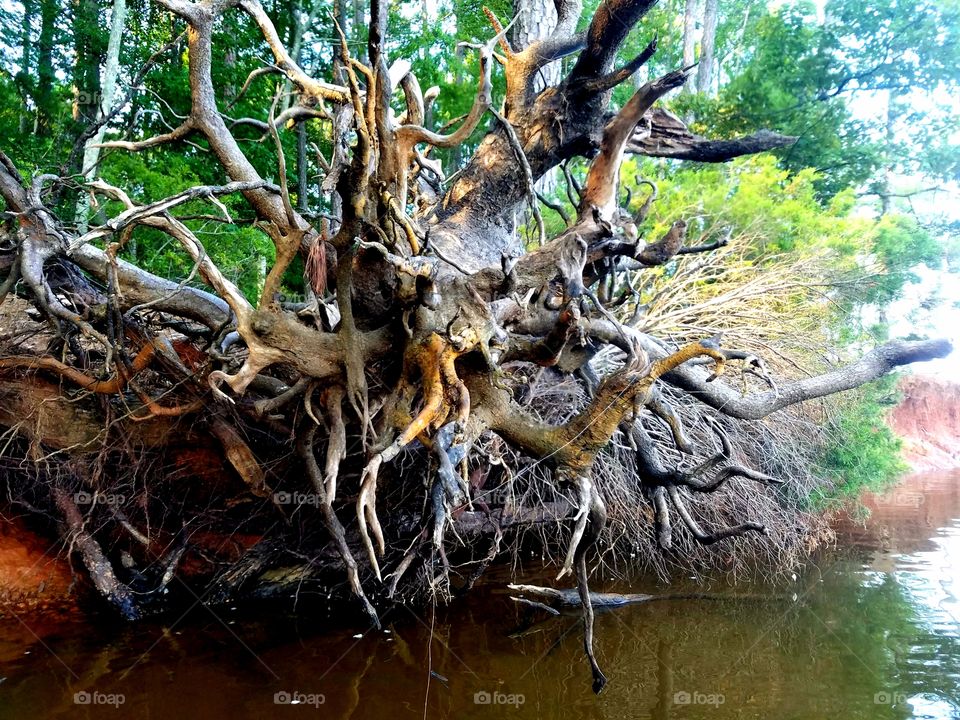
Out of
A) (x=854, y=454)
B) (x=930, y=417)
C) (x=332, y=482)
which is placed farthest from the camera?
(x=930, y=417)

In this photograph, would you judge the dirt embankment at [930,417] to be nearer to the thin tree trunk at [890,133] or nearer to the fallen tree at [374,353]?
the thin tree trunk at [890,133]

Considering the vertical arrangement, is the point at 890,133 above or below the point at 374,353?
above

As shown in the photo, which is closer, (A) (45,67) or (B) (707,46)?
(A) (45,67)

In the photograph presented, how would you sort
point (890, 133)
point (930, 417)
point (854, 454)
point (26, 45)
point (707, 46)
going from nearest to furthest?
point (854, 454), point (26, 45), point (890, 133), point (707, 46), point (930, 417)

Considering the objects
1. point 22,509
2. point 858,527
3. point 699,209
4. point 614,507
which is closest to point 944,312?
point 858,527

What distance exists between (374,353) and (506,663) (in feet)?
8.02

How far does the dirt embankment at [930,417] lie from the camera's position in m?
18.5

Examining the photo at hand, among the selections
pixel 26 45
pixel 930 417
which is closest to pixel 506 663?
pixel 26 45

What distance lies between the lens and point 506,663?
15.3ft

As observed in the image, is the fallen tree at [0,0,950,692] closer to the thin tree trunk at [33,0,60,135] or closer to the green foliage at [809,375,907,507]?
the green foliage at [809,375,907,507]

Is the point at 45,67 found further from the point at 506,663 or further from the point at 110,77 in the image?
the point at 506,663

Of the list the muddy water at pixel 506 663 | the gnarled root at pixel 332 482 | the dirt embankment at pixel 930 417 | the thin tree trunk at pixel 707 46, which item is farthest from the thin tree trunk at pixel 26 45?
the dirt embankment at pixel 930 417

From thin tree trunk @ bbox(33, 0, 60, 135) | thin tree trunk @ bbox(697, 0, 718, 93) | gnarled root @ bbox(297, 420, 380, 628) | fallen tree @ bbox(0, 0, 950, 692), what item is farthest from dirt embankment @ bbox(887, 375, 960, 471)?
thin tree trunk @ bbox(33, 0, 60, 135)

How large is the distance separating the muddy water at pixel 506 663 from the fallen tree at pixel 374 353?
1.50 feet
